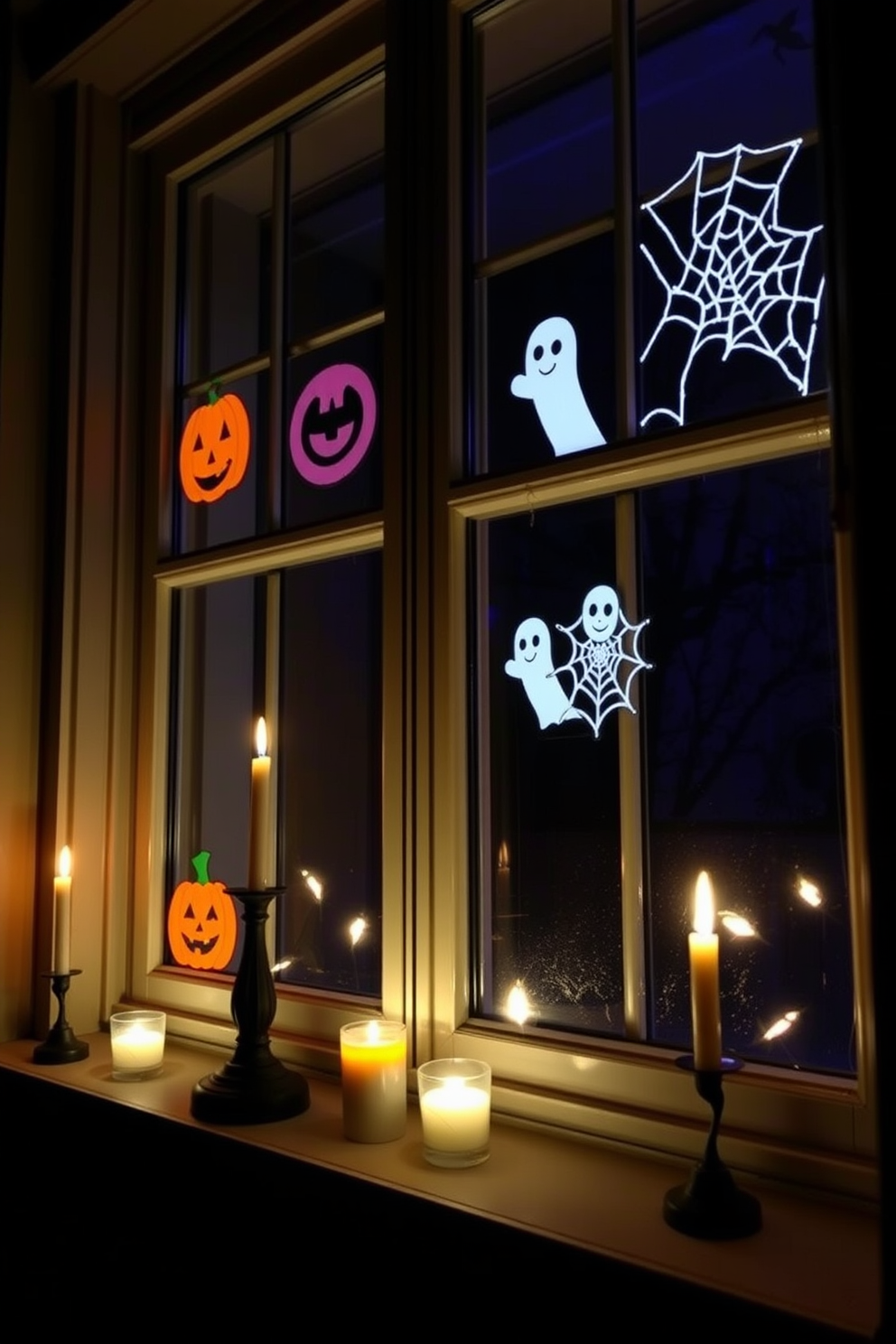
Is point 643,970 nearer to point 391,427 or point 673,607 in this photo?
point 673,607

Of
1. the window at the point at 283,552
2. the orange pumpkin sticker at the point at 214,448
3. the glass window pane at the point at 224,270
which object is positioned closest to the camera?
the window at the point at 283,552

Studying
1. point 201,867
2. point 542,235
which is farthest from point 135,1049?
point 542,235

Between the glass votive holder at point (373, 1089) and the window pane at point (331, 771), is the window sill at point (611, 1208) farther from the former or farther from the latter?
the window pane at point (331, 771)

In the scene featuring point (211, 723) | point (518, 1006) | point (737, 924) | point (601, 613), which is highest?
point (601, 613)

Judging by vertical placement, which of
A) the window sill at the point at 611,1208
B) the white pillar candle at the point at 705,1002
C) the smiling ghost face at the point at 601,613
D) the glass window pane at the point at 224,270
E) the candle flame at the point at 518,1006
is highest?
the glass window pane at the point at 224,270

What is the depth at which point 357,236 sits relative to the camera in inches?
66.0

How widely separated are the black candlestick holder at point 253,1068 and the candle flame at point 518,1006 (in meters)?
0.26

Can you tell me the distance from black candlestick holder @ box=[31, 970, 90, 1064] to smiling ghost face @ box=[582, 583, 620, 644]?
0.85 metres

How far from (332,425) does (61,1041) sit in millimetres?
940

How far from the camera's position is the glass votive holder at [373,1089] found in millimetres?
1117

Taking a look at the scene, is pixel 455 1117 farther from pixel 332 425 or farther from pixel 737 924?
pixel 332 425

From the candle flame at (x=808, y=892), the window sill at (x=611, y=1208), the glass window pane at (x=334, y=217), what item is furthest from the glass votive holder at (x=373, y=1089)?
the glass window pane at (x=334, y=217)

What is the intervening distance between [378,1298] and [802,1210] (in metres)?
0.41

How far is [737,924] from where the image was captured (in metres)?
1.11
